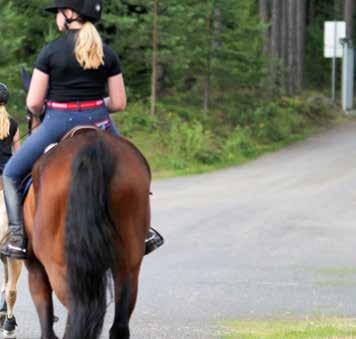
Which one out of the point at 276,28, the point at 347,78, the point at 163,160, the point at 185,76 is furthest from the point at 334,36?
the point at 163,160

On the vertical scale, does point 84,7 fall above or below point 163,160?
above

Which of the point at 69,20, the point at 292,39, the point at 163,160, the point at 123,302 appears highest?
the point at 69,20

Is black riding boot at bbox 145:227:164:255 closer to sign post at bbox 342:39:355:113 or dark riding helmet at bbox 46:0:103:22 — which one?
dark riding helmet at bbox 46:0:103:22

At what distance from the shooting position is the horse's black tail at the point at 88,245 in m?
6.95

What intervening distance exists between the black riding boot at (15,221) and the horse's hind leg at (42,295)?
0.36 feet

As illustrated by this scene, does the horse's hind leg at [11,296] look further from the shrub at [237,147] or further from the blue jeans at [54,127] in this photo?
the shrub at [237,147]

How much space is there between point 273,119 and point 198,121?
4.16m

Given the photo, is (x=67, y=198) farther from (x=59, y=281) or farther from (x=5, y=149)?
(x=5, y=149)

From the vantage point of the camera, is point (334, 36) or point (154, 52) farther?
point (334, 36)

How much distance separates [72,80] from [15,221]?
1.11 m

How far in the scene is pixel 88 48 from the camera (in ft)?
24.8

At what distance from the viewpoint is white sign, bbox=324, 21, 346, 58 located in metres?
49.9

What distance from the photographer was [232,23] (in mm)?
35281

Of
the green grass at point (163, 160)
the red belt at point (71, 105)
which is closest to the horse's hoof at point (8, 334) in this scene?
the red belt at point (71, 105)
